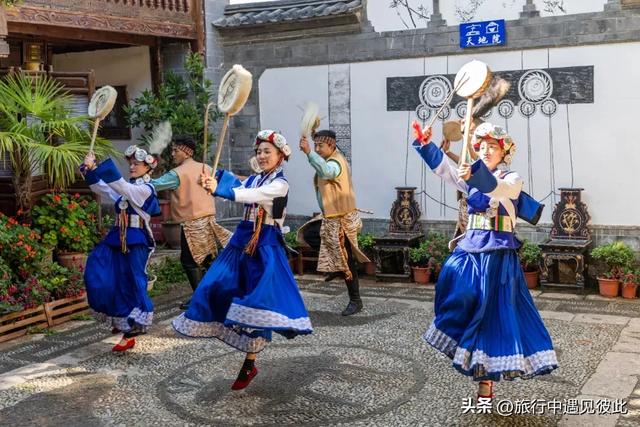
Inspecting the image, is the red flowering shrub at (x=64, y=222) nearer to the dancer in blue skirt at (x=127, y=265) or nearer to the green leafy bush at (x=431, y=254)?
the dancer in blue skirt at (x=127, y=265)

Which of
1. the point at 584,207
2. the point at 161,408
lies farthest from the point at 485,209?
the point at 584,207

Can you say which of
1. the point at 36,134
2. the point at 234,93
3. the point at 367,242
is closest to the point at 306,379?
the point at 234,93

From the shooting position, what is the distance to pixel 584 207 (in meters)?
8.80

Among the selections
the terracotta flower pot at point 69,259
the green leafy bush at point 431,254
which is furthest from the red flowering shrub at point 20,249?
the green leafy bush at point 431,254

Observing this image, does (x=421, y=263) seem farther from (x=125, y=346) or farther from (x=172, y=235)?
(x=125, y=346)

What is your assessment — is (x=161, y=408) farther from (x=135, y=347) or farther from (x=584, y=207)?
(x=584, y=207)

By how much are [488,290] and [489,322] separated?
187 millimetres

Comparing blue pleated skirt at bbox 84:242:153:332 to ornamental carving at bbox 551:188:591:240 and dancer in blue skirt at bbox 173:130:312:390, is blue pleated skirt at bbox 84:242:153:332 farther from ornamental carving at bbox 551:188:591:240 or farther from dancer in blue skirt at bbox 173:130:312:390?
ornamental carving at bbox 551:188:591:240

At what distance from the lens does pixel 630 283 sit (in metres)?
8.24

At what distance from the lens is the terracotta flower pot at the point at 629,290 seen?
826cm

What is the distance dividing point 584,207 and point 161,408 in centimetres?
561

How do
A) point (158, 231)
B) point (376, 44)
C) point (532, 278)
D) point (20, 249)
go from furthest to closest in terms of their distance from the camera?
1. point (158, 231)
2. point (376, 44)
3. point (532, 278)
4. point (20, 249)

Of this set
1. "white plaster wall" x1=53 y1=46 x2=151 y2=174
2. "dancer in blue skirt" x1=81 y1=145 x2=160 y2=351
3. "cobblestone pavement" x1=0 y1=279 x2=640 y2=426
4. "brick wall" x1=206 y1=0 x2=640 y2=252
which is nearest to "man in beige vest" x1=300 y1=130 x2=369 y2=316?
"cobblestone pavement" x1=0 y1=279 x2=640 y2=426

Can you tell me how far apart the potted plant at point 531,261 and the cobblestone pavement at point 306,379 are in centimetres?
136
